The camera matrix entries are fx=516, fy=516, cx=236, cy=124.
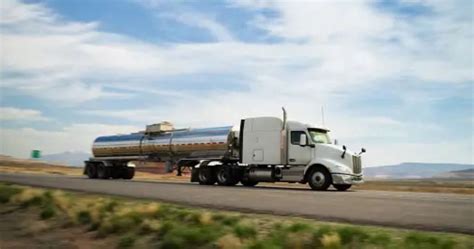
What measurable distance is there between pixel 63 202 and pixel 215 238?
7.72 metres

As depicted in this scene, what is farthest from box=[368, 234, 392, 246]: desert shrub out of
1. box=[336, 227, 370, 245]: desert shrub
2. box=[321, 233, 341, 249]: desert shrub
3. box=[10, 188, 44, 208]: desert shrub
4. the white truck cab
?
the white truck cab

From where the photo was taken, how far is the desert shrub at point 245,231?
33.4ft

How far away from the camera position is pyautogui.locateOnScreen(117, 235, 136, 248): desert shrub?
10.6 meters

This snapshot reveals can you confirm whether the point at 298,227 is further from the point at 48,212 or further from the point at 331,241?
the point at 48,212

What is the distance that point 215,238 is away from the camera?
993 cm

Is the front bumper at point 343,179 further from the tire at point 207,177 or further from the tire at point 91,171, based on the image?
the tire at point 91,171

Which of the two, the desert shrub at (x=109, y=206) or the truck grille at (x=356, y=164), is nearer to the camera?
the desert shrub at (x=109, y=206)

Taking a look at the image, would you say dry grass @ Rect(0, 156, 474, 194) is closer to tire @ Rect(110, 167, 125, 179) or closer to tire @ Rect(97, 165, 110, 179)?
tire @ Rect(110, 167, 125, 179)

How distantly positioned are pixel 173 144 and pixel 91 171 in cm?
1154

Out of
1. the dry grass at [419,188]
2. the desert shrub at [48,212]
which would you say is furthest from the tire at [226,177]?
the desert shrub at [48,212]

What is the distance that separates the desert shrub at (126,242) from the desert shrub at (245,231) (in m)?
2.16

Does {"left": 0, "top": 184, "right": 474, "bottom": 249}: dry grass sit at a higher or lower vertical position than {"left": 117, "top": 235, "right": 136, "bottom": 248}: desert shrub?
higher

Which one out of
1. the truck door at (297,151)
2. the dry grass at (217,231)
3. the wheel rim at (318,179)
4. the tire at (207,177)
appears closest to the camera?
the dry grass at (217,231)

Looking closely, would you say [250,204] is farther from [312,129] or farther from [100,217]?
[312,129]
